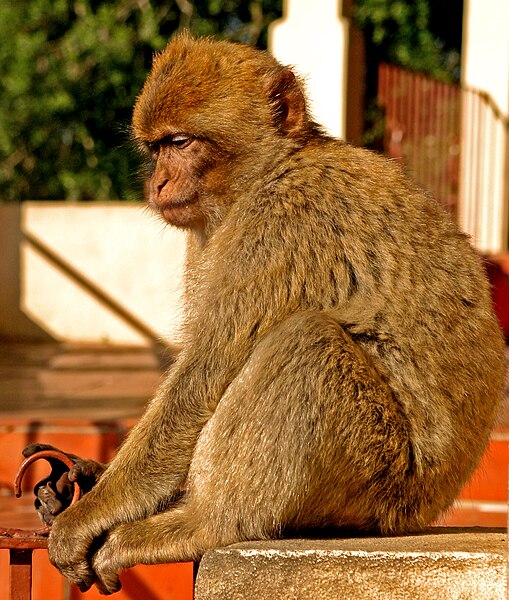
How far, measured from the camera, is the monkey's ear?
3.06 metres

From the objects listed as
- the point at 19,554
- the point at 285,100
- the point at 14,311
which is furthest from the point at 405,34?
the point at 19,554

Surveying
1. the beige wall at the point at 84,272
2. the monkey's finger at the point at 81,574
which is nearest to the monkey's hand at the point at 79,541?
the monkey's finger at the point at 81,574

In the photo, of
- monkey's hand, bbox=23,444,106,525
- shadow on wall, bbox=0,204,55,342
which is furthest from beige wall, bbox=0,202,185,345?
monkey's hand, bbox=23,444,106,525

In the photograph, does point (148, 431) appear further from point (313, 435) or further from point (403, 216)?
point (403, 216)

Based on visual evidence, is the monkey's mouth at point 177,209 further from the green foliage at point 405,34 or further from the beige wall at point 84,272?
the green foliage at point 405,34

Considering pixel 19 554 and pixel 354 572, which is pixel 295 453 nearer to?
pixel 354 572

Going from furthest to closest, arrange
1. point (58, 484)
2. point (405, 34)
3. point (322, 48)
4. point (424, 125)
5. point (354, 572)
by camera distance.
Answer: point (405, 34) < point (424, 125) < point (322, 48) < point (58, 484) < point (354, 572)

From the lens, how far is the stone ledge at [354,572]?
2268 mm

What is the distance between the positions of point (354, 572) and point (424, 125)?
730cm

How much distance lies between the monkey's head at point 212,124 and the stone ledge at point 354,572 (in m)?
1.04

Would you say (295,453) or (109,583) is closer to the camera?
(295,453)

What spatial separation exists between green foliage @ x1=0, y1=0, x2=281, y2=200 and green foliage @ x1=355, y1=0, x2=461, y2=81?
1422mm

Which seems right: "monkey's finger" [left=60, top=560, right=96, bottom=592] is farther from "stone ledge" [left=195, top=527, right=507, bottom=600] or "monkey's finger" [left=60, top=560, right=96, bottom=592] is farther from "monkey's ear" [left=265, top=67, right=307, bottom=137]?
"monkey's ear" [left=265, top=67, right=307, bottom=137]

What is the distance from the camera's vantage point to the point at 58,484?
2.77 meters
